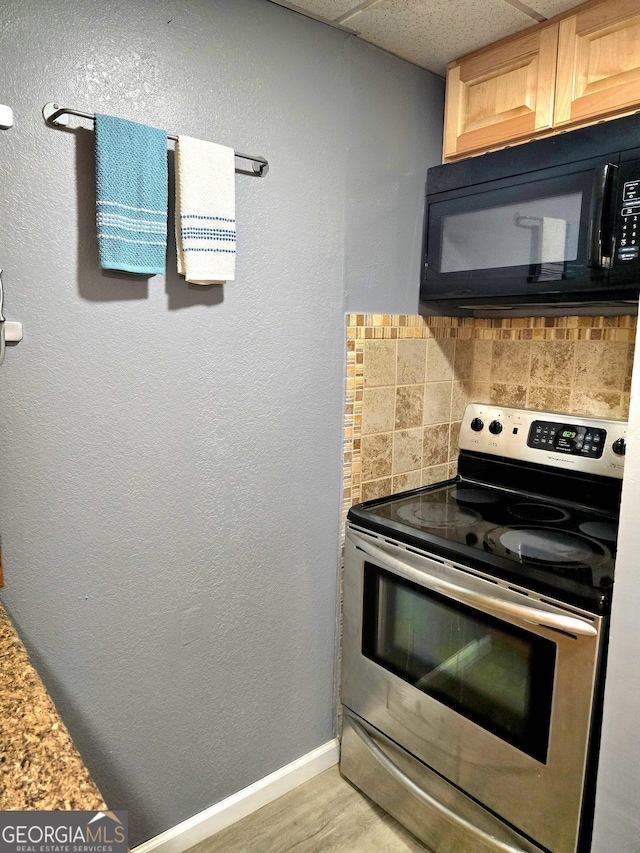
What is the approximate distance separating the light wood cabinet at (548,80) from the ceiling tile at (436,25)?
0.17 feet

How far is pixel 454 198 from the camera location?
1.81 m

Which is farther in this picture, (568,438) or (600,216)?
(568,438)

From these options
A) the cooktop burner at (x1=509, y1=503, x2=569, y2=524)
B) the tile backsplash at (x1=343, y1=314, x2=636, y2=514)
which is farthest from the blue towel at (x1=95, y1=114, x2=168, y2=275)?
the cooktop burner at (x1=509, y1=503, x2=569, y2=524)

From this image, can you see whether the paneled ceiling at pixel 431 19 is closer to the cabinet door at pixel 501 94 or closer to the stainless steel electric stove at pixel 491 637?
the cabinet door at pixel 501 94

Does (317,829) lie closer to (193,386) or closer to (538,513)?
(538,513)

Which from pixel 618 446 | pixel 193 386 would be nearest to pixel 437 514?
pixel 618 446

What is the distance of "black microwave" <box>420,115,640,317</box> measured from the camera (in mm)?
1429

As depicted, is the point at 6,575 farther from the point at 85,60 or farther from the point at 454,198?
the point at 454,198

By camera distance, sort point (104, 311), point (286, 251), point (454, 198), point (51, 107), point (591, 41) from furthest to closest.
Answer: point (454, 198)
point (286, 251)
point (591, 41)
point (104, 311)
point (51, 107)

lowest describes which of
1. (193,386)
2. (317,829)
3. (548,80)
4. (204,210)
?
(317,829)

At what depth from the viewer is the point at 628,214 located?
4.63ft

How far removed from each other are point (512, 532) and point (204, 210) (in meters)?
1.14

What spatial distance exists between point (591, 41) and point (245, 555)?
1592mm

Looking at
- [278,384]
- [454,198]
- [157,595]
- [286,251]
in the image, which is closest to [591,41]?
[454,198]
